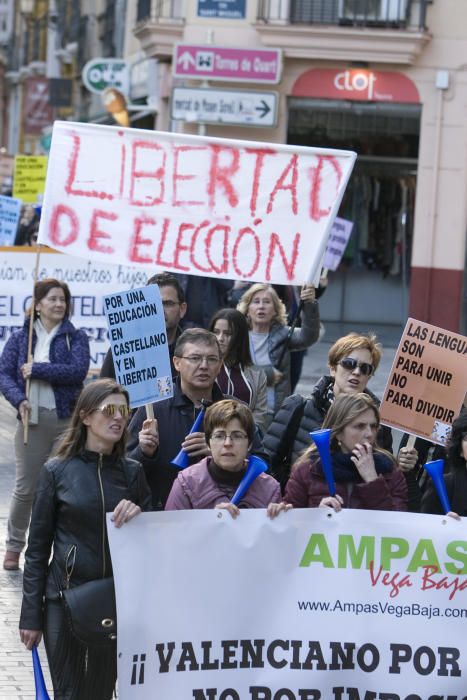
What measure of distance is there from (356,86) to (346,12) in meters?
1.18

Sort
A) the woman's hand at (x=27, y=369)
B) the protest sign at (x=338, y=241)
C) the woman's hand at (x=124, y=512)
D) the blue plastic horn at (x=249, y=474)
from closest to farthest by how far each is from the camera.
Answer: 1. the woman's hand at (x=124, y=512)
2. the blue plastic horn at (x=249, y=474)
3. the woman's hand at (x=27, y=369)
4. the protest sign at (x=338, y=241)

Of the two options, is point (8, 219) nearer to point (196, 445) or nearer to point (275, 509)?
point (196, 445)

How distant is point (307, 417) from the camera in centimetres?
717

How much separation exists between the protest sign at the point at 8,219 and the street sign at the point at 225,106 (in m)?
6.19

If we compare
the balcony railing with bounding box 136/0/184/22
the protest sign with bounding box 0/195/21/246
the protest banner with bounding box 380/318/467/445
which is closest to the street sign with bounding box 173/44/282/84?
the balcony railing with bounding box 136/0/184/22

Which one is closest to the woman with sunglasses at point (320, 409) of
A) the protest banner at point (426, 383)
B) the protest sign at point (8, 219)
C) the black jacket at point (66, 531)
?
the protest banner at point (426, 383)

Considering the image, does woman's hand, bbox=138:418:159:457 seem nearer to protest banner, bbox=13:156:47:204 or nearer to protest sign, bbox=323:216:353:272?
protest sign, bbox=323:216:353:272

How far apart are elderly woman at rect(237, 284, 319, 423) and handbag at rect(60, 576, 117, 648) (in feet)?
13.1

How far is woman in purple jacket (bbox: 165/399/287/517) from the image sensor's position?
5.88 metres

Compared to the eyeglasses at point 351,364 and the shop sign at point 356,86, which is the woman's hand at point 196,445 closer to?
the eyeglasses at point 351,364

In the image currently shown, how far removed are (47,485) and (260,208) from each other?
2822 mm

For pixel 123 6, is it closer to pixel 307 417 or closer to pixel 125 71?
pixel 125 71

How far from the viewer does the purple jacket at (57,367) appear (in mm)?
9188

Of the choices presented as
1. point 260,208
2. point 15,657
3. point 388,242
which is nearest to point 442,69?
point 388,242
